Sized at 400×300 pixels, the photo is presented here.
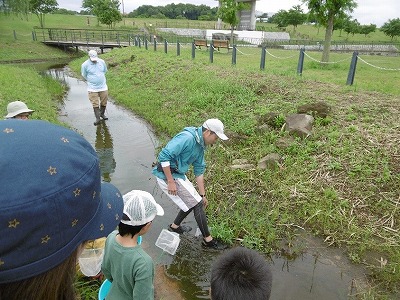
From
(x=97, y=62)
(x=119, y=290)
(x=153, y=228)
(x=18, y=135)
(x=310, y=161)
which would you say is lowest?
(x=153, y=228)

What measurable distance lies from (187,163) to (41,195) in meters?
3.21

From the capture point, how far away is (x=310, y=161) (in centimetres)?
596

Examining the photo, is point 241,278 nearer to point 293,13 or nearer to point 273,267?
point 273,267

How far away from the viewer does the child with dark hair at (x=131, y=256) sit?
229 cm

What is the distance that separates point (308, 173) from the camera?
18.6 ft

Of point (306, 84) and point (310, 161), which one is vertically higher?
point (306, 84)

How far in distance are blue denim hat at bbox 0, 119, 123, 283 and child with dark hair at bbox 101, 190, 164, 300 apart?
1392mm

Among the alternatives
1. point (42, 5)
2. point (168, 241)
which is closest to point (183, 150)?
point (168, 241)

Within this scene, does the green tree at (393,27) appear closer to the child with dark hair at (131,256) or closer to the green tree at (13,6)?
Result: the green tree at (13,6)

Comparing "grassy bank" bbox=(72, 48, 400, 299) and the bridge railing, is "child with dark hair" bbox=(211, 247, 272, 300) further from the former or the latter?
the bridge railing

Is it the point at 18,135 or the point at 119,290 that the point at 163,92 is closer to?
the point at 119,290

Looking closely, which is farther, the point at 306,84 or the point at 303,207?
the point at 306,84

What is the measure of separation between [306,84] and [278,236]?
6.57 meters

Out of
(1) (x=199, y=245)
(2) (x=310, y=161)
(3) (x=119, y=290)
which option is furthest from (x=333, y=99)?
(3) (x=119, y=290)
